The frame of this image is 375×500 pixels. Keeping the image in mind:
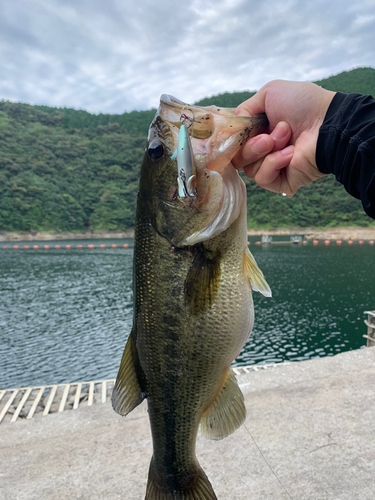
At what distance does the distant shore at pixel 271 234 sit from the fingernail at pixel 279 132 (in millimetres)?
61362

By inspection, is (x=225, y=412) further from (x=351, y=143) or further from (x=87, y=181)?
(x=87, y=181)

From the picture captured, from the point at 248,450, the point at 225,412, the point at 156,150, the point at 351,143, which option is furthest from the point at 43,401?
the point at 351,143

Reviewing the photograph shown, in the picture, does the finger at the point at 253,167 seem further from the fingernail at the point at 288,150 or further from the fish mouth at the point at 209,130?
the fish mouth at the point at 209,130

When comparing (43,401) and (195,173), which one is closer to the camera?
(195,173)

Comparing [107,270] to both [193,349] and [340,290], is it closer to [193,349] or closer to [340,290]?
[340,290]

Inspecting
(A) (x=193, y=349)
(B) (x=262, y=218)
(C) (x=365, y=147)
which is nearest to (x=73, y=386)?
(A) (x=193, y=349)

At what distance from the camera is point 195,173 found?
1.60 meters

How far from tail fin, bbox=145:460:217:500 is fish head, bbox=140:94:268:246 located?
1.31m

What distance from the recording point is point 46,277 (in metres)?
29.6

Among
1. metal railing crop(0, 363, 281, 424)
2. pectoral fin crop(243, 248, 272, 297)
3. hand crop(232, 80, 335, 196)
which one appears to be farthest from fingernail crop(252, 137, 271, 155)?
metal railing crop(0, 363, 281, 424)

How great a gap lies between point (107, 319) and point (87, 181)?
73916mm

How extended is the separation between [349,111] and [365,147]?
0.75ft

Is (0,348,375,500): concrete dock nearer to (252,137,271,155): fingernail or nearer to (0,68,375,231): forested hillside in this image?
(252,137,271,155): fingernail

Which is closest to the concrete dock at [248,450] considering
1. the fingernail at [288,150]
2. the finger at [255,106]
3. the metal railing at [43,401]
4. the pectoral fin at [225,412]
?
the pectoral fin at [225,412]
